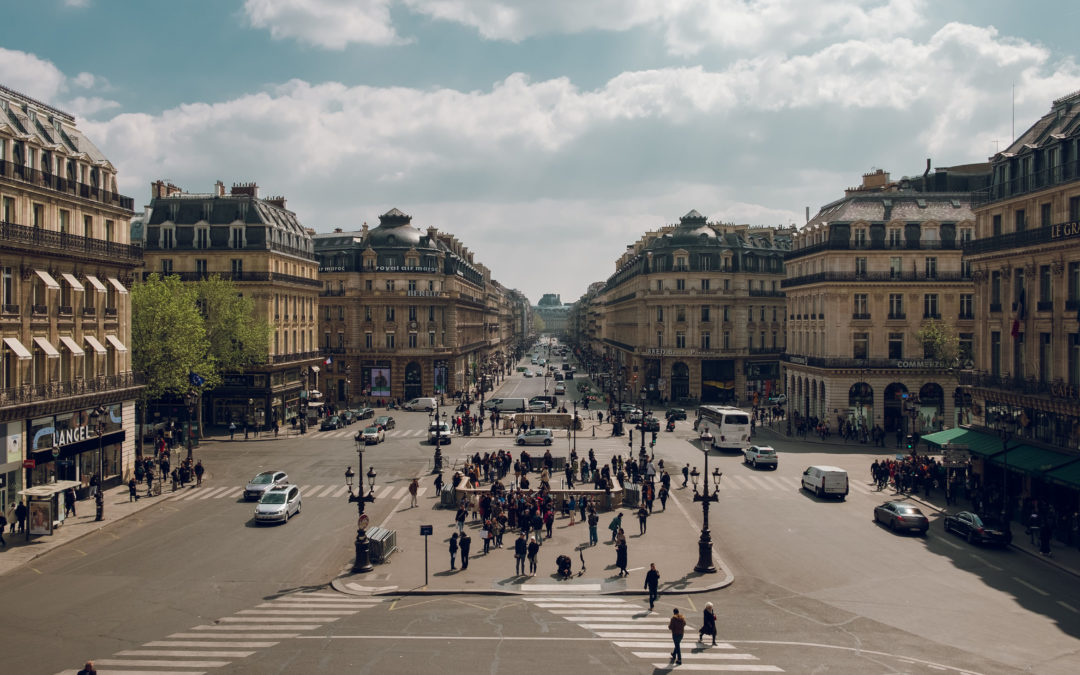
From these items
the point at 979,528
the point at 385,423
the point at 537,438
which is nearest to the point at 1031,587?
the point at 979,528

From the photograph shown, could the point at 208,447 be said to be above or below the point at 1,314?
below

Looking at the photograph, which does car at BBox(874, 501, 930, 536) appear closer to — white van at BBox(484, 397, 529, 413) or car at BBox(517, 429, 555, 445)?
car at BBox(517, 429, 555, 445)

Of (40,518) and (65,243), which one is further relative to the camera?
(65,243)

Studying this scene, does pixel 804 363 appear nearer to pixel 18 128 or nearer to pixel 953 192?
pixel 953 192

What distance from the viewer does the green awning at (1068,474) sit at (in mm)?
32156

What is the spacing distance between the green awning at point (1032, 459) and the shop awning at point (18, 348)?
42828 mm

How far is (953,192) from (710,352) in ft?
104

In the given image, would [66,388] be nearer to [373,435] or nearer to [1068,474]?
[373,435]

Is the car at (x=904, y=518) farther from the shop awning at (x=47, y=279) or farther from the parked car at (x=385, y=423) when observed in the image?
the parked car at (x=385, y=423)

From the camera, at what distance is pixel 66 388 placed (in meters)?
38.2

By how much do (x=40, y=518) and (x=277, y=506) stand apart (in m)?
9.22

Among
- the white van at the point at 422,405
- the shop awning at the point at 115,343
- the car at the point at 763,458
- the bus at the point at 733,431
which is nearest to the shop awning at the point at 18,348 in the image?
the shop awning at the point at 115,343

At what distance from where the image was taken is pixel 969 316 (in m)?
65.9

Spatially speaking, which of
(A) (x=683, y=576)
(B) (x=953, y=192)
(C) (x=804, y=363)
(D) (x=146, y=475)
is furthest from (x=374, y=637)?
(B) (x=953, y=192)
